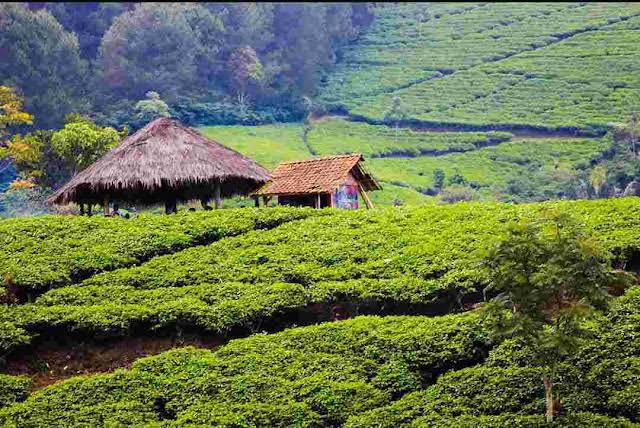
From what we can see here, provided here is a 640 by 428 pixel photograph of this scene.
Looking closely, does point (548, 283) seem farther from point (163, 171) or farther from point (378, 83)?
point (378, 83)

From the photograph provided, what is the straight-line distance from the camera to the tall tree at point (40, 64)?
2180 inches

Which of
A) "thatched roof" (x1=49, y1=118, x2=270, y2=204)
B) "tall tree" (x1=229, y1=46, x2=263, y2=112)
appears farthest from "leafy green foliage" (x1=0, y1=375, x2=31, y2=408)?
"tall tree" (x1=229, y1=46, x2=263, y2=112)

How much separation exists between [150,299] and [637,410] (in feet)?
31.0

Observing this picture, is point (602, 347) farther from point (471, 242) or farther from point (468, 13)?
point (468, 13)

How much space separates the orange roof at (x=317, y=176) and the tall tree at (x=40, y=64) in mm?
33137

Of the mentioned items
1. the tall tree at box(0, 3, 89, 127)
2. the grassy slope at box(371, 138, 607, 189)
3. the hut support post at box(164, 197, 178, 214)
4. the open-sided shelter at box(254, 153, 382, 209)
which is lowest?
the hut support post at box(164, 197, 178, 214)

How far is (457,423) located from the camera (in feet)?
42.5

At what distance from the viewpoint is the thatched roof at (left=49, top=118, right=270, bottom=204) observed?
23016 mm

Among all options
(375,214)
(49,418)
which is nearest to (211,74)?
(375,214)

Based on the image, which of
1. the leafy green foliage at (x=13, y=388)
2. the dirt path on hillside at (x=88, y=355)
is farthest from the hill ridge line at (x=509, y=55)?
the leafy green foliage at (x=13, y=388)

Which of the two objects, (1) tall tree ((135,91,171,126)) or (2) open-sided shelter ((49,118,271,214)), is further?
(1) tall tree ((135,91,171,126))

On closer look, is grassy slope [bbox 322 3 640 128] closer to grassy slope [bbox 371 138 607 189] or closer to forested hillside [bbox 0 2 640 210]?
forested hillside [bbox 0 2 640 210]

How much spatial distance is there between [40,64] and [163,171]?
37.3 meters

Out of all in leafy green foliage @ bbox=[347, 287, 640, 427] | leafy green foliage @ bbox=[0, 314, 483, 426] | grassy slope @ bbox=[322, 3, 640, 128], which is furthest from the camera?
grassy slope @ bbox=[322, 3, 640, 128]
